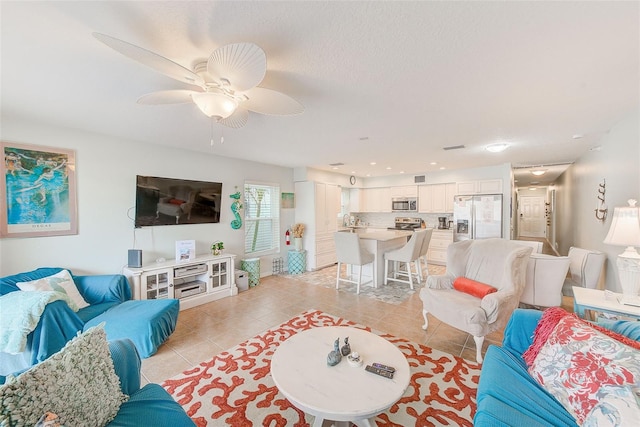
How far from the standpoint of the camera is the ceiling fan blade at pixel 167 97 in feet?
5.30

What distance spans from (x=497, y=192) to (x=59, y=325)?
718 cm

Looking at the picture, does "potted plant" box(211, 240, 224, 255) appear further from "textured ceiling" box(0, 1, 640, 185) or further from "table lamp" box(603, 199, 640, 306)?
"table lamp" box(603, 199, 640, 306)

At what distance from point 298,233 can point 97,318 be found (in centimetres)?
368

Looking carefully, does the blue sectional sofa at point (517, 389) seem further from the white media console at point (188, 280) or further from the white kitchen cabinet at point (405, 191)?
the white kitchen cabinet at point (405, 191)

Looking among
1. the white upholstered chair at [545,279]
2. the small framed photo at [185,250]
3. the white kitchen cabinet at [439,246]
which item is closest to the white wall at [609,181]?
the white upholstered chair at [545,279]

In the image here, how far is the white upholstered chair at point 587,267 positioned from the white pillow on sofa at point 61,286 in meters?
5.48

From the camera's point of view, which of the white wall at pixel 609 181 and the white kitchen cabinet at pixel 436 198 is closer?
the white wall at pixel 609 181

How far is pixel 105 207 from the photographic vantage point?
3.14 m

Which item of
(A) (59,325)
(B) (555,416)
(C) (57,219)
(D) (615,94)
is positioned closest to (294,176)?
(C) (57,219)

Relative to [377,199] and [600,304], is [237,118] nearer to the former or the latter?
[600,304]

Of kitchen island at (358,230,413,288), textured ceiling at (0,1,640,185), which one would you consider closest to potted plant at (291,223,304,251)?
kitchen island at (358,230,413,288)

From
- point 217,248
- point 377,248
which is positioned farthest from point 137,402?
point 377,248

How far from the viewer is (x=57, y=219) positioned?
278 centimetres

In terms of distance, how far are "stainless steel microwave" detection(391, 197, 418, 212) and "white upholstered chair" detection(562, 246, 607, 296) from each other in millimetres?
3678
